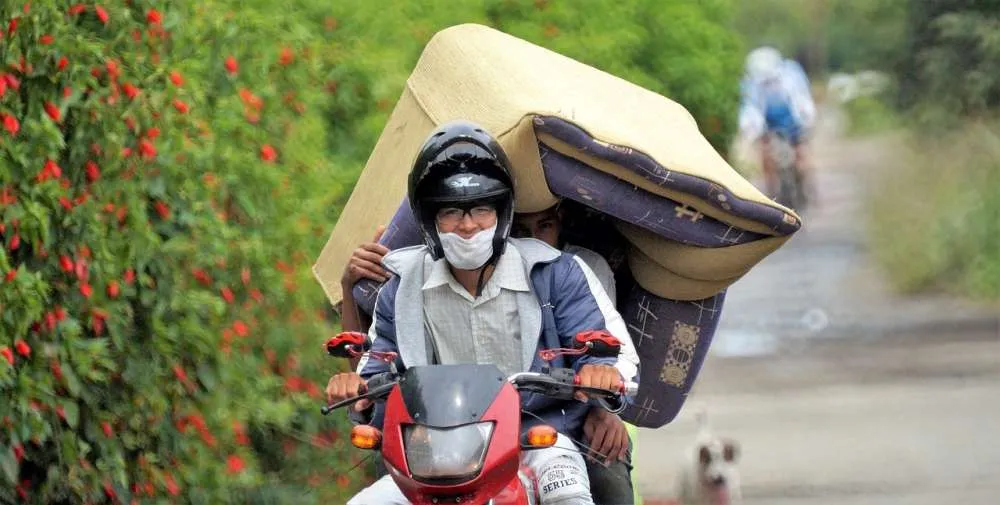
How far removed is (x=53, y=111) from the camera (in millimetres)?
6797

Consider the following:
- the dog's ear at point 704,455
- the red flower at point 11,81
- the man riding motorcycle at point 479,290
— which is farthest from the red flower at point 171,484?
the dog's ear at point 704,455

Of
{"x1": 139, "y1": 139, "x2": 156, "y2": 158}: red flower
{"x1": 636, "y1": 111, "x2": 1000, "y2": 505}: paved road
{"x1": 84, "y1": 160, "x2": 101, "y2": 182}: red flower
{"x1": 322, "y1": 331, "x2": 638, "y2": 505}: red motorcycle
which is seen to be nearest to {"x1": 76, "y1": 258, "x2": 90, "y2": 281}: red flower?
{"x1": 84, "y1": 160, "x2": 101, "y2": 182}: red flower

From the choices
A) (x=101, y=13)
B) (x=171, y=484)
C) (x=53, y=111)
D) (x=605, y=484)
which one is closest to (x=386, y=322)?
(x=605, y=484)

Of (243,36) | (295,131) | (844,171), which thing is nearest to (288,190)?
(295,131)

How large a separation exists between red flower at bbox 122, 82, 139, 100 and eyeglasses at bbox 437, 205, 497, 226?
2183 millimetres

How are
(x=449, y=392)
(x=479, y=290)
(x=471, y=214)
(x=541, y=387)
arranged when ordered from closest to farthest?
(x=449, y=392), (x=541, y=387), (x=471, y=214), (x=479, y=290)

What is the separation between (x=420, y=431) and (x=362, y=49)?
18.7 ft

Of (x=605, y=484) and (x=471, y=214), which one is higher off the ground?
(x=471, y=214)

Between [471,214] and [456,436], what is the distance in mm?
880

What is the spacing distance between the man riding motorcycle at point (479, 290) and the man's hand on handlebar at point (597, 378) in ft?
0.46

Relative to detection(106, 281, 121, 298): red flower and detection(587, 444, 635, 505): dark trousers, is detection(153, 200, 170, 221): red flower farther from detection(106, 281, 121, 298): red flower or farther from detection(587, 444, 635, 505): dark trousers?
detection(587, 444, 635, 505): dark trousers

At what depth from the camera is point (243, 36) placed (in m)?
8.05

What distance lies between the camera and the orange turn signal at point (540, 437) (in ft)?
15.6

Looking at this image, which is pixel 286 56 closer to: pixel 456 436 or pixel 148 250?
pixel 148 250
